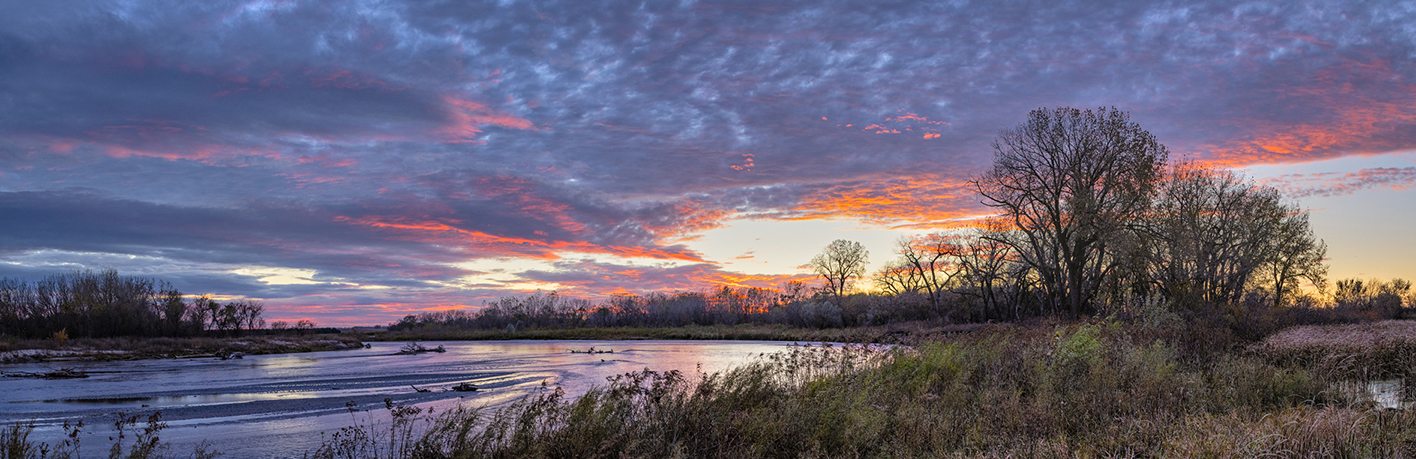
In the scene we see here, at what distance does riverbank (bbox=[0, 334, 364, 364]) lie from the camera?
44.2 metres

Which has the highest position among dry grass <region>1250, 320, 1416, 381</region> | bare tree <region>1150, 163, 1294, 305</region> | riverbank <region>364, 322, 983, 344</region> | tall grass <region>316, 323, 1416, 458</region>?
bare tree <region>1150, 163, 1294, 305</region>

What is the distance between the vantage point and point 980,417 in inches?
403

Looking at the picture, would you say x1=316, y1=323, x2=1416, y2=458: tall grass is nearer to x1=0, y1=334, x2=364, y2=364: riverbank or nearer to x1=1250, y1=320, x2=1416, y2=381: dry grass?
x1=1250, y1=320, x2=1416, y2=381: dry grass

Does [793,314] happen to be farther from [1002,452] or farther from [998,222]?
[1002,452]

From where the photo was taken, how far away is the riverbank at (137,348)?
145ft

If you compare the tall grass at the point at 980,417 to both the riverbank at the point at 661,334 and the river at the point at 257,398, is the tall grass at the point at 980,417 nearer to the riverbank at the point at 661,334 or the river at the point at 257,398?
the river at the point at 257,398

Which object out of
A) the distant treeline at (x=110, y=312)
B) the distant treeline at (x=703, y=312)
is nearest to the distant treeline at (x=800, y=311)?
the distant treeline at (x=703, y=312)

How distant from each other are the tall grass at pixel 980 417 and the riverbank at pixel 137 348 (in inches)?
1843

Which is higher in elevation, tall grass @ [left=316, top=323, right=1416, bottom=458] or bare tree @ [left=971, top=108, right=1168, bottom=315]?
bare tree @ [left=971, top=108, right=1168, bottom=315]

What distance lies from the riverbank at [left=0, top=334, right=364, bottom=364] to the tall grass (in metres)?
46.8

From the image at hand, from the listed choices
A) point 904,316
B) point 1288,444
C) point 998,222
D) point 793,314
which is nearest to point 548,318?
point 793,314

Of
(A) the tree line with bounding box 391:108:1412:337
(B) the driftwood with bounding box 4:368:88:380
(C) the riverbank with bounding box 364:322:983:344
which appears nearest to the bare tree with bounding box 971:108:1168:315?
(A) the tree line with bounding box 391:108:1412:337

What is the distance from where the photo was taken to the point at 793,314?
7862cm

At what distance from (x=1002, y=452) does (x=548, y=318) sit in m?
100
